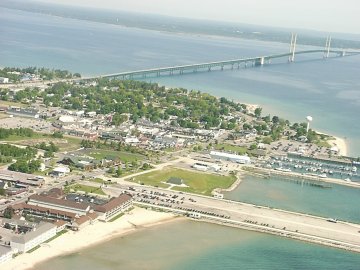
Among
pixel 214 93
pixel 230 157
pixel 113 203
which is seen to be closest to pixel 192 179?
pixel 230 157

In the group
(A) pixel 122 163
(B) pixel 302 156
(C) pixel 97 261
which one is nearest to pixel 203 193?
(A) pixel 122 163

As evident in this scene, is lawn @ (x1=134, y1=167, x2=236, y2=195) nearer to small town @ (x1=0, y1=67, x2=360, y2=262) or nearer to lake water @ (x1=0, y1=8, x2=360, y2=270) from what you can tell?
small town @ (x1=0, y1=67, x2=360, y2=262)

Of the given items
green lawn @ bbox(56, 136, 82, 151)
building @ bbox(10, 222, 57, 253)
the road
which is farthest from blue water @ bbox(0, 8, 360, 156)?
building @ bbox(10, 222, 57, 253)

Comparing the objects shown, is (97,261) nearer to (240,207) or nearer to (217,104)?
(240,207)

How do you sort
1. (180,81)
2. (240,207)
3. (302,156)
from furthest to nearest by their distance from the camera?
(180,81) → (302,156) → (240,207)

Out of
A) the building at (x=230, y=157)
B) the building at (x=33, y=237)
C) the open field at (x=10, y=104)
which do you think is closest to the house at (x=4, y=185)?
the building at (x=33, y=237)

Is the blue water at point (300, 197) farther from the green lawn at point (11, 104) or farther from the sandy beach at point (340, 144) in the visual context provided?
the green lawn at point (11, 104)

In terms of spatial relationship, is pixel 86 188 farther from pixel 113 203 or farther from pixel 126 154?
pixel 126 154
